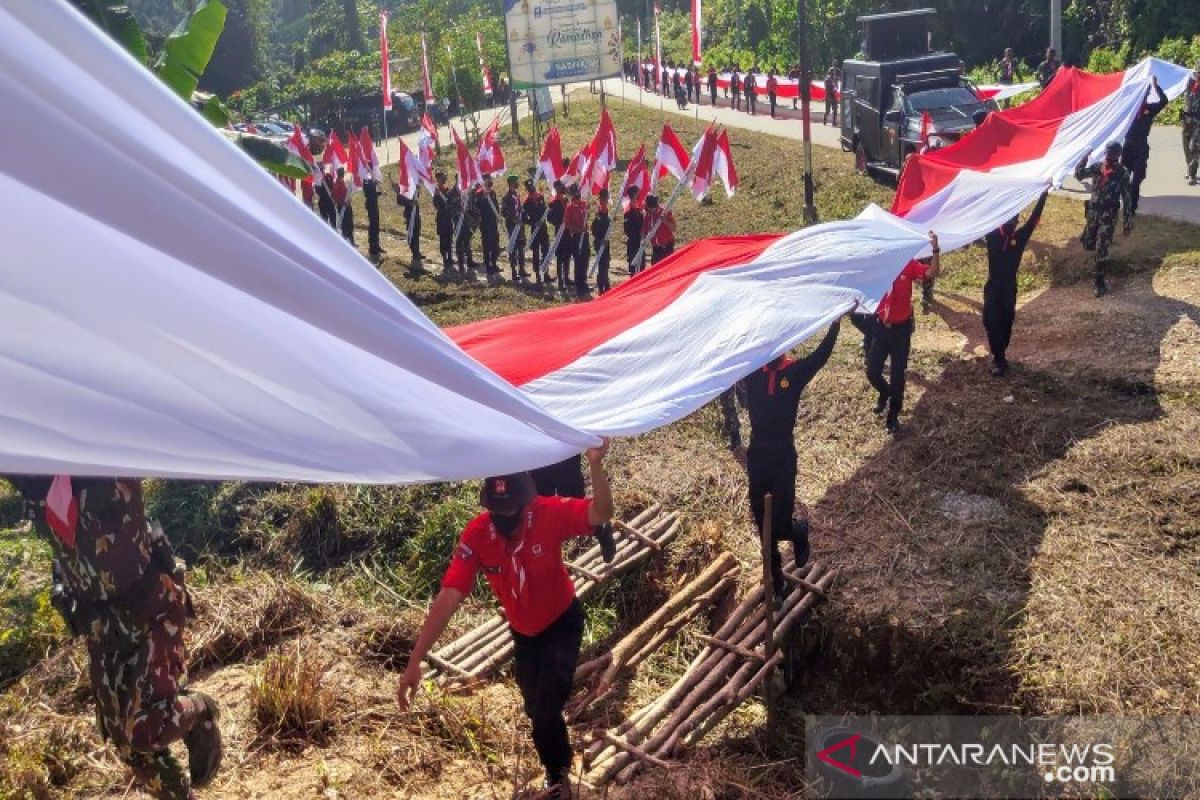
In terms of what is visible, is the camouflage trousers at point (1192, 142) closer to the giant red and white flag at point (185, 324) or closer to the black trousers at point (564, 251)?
the black trousers at point (564, 251)

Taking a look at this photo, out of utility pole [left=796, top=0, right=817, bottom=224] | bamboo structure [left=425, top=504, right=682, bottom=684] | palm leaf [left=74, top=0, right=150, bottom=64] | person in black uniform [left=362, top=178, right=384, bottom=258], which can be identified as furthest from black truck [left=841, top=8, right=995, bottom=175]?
palm leaf [left=74, top=0, right=150, bottom=64]

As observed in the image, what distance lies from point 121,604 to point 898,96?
52.7ft

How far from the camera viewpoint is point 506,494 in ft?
13.5

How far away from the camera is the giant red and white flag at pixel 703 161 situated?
13.4 meters

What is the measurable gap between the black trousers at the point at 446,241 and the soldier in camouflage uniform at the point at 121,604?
13.8 meters

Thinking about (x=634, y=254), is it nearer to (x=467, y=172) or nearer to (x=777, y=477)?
(x=467, y=172)

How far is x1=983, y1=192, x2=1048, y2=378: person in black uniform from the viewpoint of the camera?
8.75m

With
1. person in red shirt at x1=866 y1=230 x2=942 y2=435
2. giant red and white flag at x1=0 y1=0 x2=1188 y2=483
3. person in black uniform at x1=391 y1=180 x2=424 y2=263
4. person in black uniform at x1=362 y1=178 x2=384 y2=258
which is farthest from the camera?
person in black uniform at x1=362 y1=178 x2=384 y2=258

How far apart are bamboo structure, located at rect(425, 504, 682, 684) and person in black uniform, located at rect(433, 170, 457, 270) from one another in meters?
11.0

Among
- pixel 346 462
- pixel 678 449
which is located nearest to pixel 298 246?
pixel 346 462

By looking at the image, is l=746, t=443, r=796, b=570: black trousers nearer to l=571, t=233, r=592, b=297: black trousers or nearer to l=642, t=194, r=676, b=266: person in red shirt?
l=642, t=194, r=676, b=266: person in red shirt

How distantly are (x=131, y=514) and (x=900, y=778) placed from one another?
3134 millimetres

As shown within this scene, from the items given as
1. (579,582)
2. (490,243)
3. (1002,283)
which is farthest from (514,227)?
(579,582)

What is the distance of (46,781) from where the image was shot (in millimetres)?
4957
